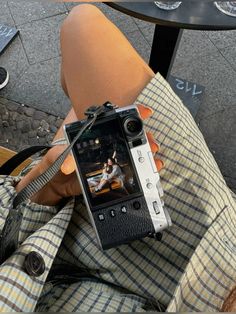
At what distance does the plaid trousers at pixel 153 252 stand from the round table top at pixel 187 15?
8.2 inches

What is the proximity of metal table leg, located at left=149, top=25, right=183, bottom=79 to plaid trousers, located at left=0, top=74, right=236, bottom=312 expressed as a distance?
38cm

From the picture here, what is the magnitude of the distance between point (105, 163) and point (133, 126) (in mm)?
76

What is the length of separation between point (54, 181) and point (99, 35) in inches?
13.2

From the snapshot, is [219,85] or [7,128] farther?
[219,85]

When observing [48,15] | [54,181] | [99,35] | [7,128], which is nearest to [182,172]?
[54,181]

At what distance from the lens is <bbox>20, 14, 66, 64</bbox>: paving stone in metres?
1.67

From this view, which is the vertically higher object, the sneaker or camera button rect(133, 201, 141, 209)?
camera button rect(133, 201, 141, 209)

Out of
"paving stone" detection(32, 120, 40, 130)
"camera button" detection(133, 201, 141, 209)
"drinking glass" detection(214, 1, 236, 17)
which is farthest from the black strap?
"paving stone" detection(32, 120, 40, 130)

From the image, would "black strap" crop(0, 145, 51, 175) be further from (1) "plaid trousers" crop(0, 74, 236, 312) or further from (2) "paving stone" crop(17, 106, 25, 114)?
(2) "paving stone" crop(17, 106, 25, 114)

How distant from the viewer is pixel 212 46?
5.60ft

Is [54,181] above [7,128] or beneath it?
above

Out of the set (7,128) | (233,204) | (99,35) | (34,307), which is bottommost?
(7,128)

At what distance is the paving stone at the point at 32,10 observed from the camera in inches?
69.6

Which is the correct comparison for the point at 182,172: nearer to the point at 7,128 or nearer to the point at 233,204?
the point at 233,204
